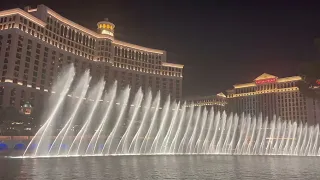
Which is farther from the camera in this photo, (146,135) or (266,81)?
(266,81)

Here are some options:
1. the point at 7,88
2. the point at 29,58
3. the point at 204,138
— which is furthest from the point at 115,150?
the point at 29,58

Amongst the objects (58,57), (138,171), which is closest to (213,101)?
(58,57)

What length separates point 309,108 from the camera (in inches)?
4771

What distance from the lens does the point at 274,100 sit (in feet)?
431

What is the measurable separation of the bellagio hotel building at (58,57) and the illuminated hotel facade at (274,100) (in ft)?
113

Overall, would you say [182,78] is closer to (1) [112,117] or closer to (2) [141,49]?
(2) [141,49]

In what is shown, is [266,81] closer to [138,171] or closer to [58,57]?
[58,57]

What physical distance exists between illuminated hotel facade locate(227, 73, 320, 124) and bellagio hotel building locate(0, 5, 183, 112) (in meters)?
34.3

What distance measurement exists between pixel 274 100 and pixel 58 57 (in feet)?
293

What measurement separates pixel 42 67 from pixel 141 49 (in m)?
43.2

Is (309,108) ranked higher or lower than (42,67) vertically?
lower

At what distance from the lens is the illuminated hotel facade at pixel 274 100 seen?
399 ft

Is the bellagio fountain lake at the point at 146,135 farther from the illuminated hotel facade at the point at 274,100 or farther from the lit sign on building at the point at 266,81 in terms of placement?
A: the lit sign on building at the point at 266,81

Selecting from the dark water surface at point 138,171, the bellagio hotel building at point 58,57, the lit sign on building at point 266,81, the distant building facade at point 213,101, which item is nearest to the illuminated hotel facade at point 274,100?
the lit sign on building at point 266,81
